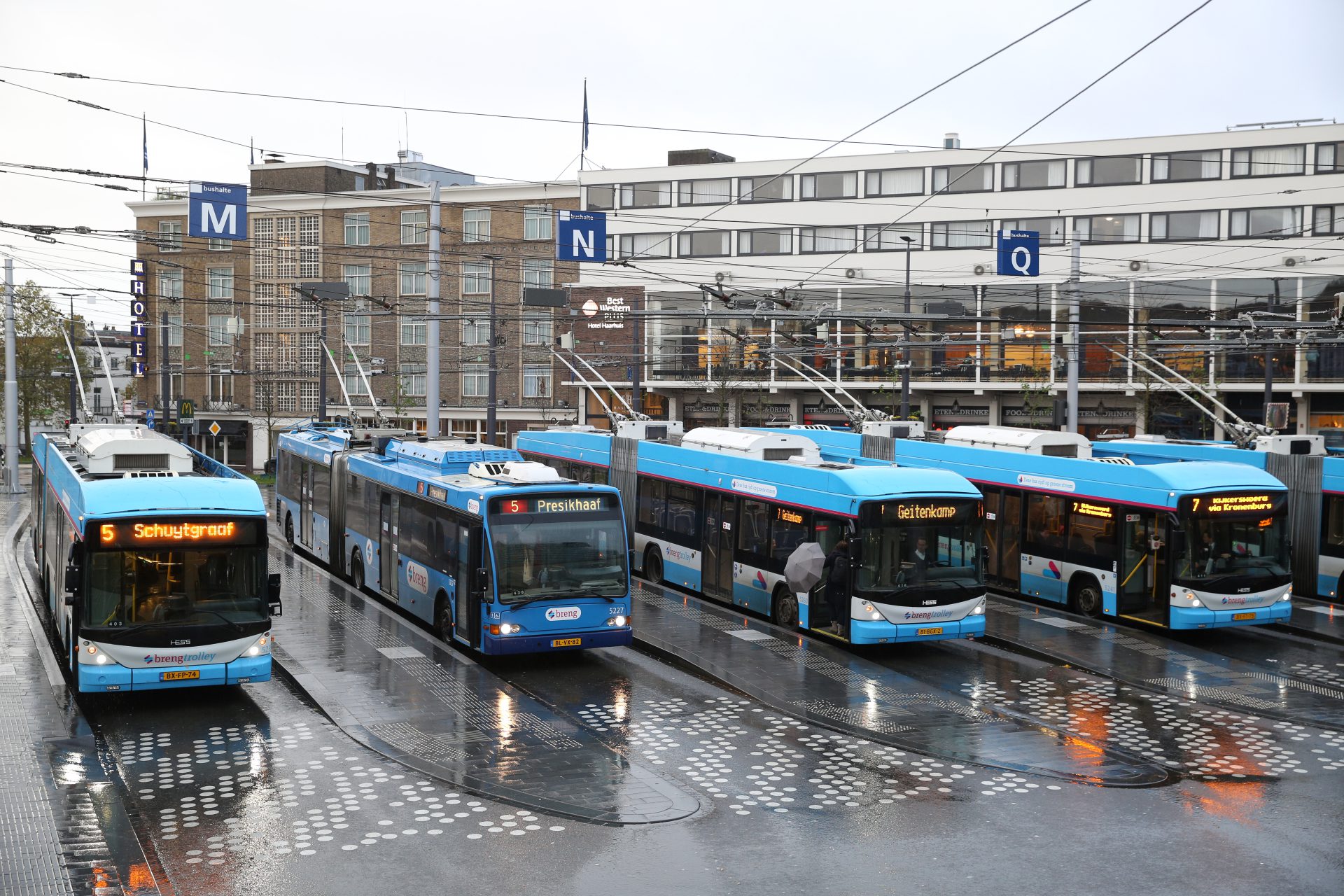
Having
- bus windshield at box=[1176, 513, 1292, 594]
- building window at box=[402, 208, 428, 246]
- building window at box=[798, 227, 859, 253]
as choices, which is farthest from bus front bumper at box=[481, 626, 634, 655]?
building window at box=[402, 208, 428, 246]

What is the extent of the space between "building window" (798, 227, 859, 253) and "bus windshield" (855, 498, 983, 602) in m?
35.3

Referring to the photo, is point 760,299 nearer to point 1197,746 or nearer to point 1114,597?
point 1114,597

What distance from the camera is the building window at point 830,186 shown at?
53656 millimetres

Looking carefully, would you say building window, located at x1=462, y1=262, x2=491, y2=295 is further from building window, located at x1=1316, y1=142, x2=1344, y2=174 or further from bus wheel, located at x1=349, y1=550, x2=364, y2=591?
bus wheel, located at x1=349, y1=550, x2=364, y2=591

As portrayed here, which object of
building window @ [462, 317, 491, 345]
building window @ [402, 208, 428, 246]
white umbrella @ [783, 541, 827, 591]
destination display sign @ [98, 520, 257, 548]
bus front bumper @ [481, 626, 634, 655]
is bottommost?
bus front bumper @ [481, 626, 634, 655]

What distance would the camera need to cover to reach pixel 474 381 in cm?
6309

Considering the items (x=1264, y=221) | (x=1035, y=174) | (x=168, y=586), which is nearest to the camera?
(x=168, y=586)

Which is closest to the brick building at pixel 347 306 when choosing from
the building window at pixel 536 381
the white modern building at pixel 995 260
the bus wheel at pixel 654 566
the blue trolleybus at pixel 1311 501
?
the building window at pixel 536 381

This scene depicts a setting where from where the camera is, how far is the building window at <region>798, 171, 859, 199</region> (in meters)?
53.7

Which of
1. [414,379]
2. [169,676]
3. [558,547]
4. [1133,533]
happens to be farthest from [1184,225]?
[169,676]

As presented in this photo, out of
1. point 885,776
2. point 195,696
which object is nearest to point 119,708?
point 195,696

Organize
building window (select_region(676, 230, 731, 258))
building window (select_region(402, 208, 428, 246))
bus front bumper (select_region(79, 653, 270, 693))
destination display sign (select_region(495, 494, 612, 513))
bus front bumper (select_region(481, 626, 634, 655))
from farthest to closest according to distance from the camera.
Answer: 1. building window (select_region(402, 208, 428, 246))
2. building window (select_region(676, 230, 731, 258))
3. destination display sign (select_region(495, 494, 612, 513))
4. bus front bumper (select_region(481, 626, 634, 655))
5. bus front bumper (select_region(79, 653, 270, 693))

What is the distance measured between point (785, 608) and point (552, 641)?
4801 millimetres

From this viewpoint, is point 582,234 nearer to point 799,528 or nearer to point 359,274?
point 799,528
